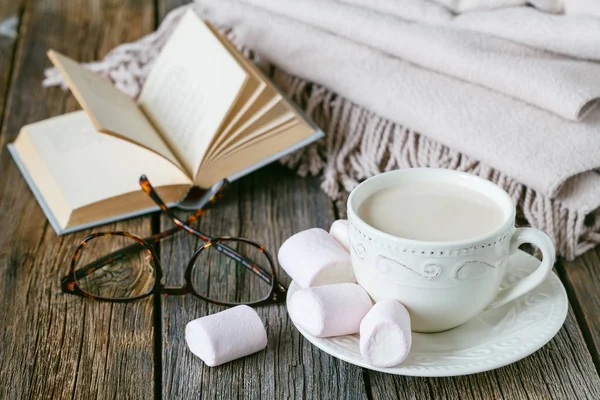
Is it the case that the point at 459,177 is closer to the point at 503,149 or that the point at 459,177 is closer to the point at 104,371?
the point at 503,149

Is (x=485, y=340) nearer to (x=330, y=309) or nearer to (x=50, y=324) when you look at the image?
(x=330, y=309)

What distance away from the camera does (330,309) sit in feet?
2.27

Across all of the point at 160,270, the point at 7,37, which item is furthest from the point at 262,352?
the point at 7,37

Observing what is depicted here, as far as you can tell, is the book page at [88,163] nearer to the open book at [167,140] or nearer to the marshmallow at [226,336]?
the open book at [167,140]

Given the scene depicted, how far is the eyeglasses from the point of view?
0.83 meters

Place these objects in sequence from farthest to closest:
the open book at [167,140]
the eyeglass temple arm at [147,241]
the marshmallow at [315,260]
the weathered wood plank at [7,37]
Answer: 1. the weathered wood plank at [7,37]
2. the open book at [167,140]
3. the eyeglass temple arm at [147,241]
4. the marshmallow at [315,260]

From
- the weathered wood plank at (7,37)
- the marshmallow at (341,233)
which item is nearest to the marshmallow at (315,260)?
the marshmallow at (341,233)

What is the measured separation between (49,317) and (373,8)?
0.58 meters

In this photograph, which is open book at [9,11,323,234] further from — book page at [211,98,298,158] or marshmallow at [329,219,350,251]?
marshmallow at [329,219,350,251]

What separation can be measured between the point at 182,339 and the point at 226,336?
0.23 feet

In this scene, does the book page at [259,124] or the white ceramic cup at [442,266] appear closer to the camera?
the white ceramic cup at [442,266]

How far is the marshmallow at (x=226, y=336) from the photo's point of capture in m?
0.72

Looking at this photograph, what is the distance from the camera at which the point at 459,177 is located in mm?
746

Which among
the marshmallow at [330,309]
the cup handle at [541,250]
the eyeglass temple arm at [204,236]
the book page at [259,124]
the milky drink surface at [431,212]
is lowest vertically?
the eyeglass temple arm at [204,236]
